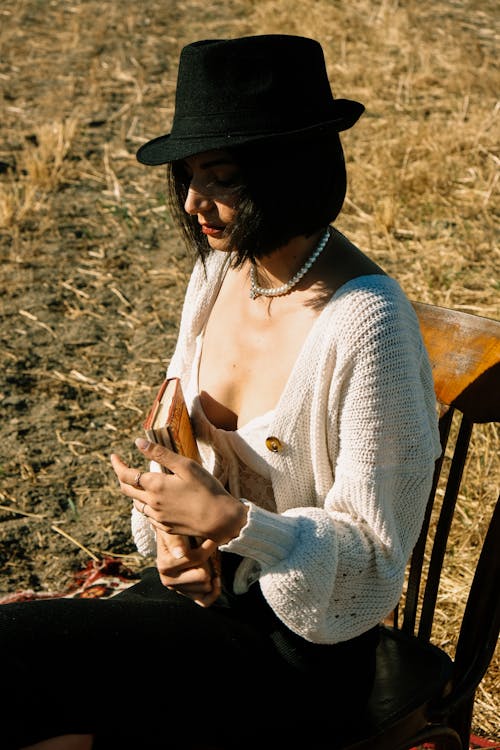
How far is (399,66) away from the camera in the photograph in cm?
692

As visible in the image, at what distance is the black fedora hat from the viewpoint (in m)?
1.70

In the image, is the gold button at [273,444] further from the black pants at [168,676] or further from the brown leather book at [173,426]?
the black pants at [168,676]

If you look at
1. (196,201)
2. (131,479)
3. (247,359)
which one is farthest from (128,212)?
(131,479)

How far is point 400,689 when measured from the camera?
71.3 inches

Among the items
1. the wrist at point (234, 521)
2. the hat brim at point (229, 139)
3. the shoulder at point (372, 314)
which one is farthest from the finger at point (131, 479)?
the hat brim at point (229, 139)

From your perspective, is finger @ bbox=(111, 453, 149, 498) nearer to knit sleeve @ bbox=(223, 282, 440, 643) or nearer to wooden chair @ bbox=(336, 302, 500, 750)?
knit sleeve @ bbox=(223, 282, 440, 643)

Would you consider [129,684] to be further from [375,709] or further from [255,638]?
[375,709]

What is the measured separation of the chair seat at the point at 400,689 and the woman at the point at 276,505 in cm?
4

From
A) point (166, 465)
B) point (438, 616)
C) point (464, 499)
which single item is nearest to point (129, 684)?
point (166, 465)

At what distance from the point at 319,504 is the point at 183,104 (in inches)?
32.1

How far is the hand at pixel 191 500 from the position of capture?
1.60 meters

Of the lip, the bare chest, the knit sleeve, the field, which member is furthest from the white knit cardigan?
the field

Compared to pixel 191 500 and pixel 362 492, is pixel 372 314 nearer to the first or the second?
pixel 362 492

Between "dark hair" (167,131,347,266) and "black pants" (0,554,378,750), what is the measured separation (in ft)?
2.19
